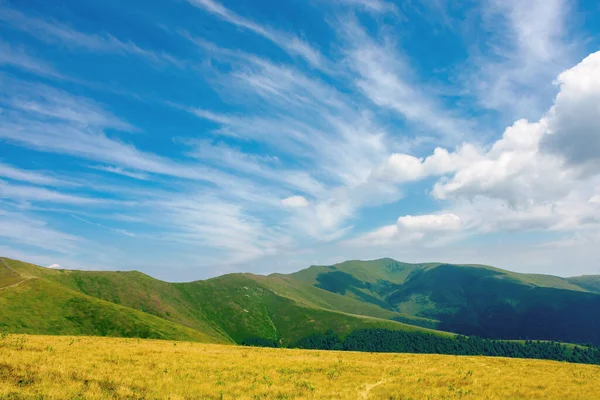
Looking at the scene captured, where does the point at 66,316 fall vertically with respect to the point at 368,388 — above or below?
below

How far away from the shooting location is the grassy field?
59.6ft

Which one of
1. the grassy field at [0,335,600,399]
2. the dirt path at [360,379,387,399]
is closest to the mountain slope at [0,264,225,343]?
the grassy field at [0,335,600,399]

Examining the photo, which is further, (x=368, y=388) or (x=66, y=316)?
(x=66, y=316)

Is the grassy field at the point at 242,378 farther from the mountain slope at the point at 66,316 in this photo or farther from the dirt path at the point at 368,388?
the mountain slope at the point at 66,316

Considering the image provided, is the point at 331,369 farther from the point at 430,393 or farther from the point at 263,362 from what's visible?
the point at 430,393

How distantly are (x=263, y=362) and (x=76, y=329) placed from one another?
442 ft

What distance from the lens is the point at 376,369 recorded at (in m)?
30.9

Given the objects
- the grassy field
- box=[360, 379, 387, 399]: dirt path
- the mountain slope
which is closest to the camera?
the grassy field

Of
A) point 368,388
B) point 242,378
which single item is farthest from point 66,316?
point 368,388

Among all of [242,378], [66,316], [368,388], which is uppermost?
[242,378]

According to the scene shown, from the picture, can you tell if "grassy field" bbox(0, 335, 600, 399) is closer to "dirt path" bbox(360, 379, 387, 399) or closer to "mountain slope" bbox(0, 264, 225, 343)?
"dirt path" bbox(360, 379, 387, 399)

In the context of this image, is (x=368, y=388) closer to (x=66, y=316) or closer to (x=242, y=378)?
(x=242, y=378)

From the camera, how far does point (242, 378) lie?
24031 mm

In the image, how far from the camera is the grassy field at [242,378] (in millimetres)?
18172
